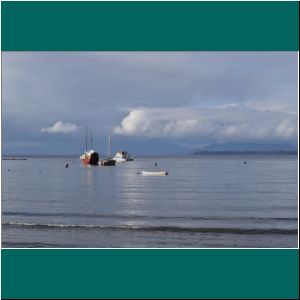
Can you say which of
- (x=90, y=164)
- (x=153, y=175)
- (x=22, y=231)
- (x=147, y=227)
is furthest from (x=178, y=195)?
(x=90, y=164)

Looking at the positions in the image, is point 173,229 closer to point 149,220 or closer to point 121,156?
point 149,220

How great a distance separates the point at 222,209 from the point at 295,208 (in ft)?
9.71

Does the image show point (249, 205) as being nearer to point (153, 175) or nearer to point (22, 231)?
point (22, 231)

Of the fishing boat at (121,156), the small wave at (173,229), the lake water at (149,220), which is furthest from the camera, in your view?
the fishing boat at (121,156)

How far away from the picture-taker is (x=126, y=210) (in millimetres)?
19359

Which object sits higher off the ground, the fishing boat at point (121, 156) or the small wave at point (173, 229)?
the fishing boat at point (121, 156)

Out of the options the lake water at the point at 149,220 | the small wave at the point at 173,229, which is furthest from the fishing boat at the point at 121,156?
the small wave at the point at 173,229

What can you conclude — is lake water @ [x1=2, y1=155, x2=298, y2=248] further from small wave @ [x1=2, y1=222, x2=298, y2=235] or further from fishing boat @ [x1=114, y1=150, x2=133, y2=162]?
fishing boat @ [x1=114, y1=150, x2=133, y2=162]

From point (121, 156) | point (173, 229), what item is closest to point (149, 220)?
point (173, 229)

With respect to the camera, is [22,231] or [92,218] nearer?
[22,231]

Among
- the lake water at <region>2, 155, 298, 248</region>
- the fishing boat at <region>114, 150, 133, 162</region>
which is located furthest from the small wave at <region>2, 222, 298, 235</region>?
the fishing boat at <region>114, 150, 133, 162</region>

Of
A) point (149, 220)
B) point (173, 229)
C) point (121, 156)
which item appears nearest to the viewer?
point (173, 229)

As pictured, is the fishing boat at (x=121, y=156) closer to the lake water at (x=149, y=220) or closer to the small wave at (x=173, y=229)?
the lake water at (x=149, y=220)

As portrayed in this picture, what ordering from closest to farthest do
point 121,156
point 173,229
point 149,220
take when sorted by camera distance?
point 173,229 → point 149,220 → point 121,156
